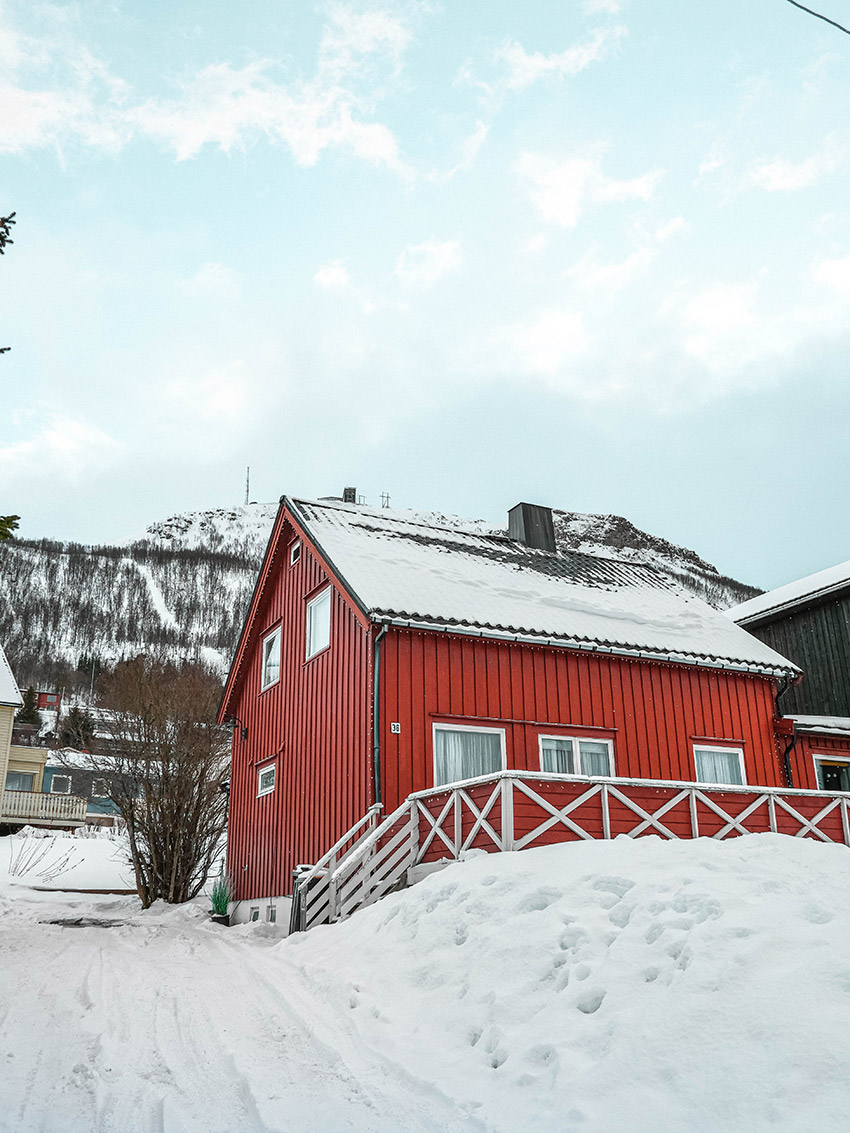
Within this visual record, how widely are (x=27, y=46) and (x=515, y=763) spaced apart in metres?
11.0

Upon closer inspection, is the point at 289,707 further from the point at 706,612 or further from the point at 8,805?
the point at 8,805

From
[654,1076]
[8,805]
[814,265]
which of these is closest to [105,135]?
[814,265]

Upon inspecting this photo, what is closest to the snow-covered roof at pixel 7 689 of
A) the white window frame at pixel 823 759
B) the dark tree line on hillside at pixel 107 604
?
the white window frame at pixel 823 759

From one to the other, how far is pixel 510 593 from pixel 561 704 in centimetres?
224

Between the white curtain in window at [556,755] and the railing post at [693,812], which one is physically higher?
the white curtain in window at [556,755]

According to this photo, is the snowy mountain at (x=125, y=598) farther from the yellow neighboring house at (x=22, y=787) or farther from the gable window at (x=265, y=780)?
the gable window at (x=265, y=780)

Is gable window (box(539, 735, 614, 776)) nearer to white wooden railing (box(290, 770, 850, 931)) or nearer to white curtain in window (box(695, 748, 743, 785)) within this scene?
white curtain in window (box(695, 748, 743, 785))

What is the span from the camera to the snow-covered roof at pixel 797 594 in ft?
61.9

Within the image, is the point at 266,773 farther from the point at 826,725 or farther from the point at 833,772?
the point at 833,772

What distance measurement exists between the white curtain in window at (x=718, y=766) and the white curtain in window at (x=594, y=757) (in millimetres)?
1787

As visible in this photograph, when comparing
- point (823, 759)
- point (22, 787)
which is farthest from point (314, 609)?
point (22, 787)

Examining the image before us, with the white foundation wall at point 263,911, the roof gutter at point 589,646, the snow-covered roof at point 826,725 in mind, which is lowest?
the white foundation wall at point 263,911

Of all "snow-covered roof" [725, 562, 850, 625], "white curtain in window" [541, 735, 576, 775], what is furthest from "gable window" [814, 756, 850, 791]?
"white curtain in window" [541, 735, 576, 775]

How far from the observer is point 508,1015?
17.1 feet
